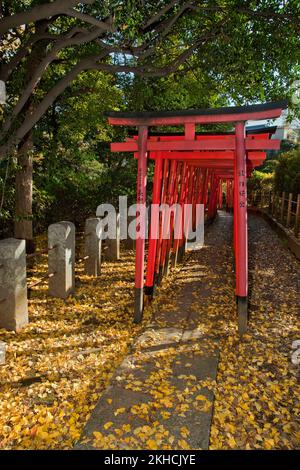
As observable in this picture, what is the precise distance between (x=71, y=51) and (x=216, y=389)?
871 cm

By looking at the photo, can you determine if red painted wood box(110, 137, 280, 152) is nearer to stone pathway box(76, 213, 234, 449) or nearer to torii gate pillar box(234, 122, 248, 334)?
torii gate pillar box(234, 122, 248, 334)

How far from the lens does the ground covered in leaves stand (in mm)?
3258

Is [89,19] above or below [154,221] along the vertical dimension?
above

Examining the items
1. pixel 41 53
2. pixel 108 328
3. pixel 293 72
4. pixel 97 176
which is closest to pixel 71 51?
pixel 41 53

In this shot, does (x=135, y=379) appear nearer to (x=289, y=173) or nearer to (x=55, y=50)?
(x=55, y=50)

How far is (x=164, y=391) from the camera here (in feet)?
12.6

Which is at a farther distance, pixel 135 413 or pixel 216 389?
pixel 216 389

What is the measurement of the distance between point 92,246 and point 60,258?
5.56 feet

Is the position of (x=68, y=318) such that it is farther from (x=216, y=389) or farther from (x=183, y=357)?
(x=216, y=389)

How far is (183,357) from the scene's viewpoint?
4.64 metres

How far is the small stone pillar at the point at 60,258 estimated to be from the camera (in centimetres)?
631

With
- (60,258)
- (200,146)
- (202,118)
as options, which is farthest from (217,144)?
(60,258)

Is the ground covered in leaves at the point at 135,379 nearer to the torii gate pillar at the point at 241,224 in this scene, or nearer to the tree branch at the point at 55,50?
the torii gate pillar at the point at 241,224

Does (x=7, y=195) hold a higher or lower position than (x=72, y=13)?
lower
